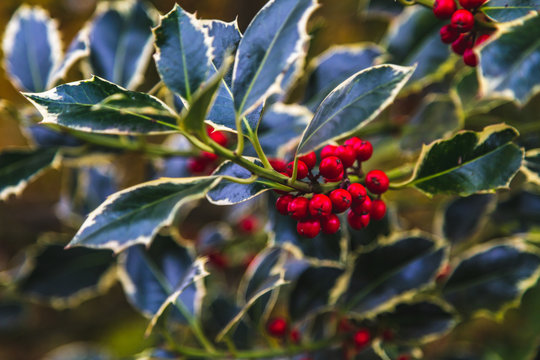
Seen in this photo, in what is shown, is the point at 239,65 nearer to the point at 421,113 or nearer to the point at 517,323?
the point at 421,113

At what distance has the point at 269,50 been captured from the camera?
496 millimetres

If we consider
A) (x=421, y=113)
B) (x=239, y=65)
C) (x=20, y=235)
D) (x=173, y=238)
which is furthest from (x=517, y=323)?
(x=20, y=235)

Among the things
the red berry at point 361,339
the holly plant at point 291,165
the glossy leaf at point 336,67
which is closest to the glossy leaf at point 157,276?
the holly plant at point 291,165

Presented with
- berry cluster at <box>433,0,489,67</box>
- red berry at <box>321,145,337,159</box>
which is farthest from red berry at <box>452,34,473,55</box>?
red berry at <box>321,145,337,159</box>

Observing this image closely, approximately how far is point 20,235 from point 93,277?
80 cm

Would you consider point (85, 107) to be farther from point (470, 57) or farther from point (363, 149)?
point (470, 57)

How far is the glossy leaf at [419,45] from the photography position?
0.88 metres

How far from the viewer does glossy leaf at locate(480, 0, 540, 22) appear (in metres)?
0.55

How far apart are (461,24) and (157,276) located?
697 mm

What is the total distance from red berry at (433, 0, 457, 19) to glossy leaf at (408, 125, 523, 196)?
0.16 m

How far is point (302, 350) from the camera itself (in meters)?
0.83

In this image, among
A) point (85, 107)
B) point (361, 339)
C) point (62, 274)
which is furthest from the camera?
point (62, 274)

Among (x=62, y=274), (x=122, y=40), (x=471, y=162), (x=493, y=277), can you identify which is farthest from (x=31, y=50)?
(x=493, y=277)

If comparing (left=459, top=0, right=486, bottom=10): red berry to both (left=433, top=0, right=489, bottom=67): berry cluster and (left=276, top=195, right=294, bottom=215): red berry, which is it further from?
(left=276, top=195, right=294, bottom=215): red berry
